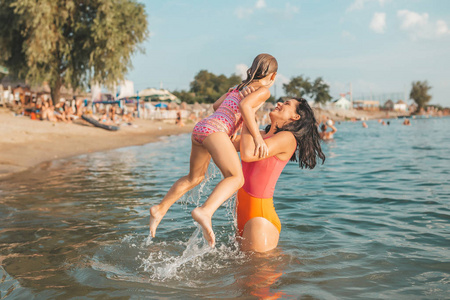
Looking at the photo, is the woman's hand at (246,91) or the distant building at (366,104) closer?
the woman's hand at (246,91)

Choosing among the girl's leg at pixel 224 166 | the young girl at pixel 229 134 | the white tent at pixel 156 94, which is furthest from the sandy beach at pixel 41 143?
the white tent at pixel 156 94

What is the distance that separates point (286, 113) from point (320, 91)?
99215 mm

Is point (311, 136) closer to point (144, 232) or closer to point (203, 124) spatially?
point (203, 124)

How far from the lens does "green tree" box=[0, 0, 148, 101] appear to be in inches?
928

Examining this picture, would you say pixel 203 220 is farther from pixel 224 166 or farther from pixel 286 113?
pixel 286 113

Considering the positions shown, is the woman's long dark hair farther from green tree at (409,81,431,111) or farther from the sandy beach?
green tree at (409,81,431,111)

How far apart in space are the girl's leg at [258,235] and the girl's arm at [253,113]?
80 centimetres

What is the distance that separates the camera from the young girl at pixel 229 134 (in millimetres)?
3611

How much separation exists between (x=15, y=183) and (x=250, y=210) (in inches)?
276

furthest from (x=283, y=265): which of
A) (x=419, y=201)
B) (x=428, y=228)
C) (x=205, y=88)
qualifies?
(x=205, y=88)

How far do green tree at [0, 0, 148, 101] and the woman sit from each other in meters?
22.8

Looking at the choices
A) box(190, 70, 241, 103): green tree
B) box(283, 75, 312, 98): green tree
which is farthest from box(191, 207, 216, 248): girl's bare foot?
box(283, 75, 312, 98): green tree

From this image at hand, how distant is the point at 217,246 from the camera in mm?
5082

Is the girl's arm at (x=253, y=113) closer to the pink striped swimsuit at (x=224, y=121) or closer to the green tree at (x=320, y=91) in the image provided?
the pink striped swimsuit at (x=224, y=121)
